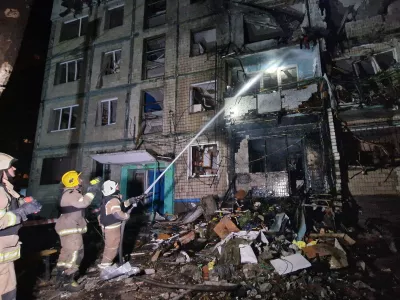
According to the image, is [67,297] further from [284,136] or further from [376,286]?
[284,136]

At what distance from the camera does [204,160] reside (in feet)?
40.5

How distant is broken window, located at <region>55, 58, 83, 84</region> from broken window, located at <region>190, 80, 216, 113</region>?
9.09m

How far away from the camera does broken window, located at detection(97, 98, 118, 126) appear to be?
14828 mm

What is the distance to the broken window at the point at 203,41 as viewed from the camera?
46.4 ft

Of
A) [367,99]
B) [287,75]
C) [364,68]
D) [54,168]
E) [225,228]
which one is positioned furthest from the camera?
[54,168]

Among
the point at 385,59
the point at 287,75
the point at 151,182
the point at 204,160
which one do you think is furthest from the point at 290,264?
the point at 385,59

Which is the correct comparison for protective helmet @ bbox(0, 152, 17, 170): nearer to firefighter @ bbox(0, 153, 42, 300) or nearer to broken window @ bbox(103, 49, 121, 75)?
firefighter @ bbox(0, 153, 42, 300)

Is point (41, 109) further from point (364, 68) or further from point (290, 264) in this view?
point (364, 68)

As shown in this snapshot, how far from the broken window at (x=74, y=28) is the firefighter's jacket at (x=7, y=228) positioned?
17.4 meters

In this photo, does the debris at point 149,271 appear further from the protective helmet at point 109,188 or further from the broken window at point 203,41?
the broken window at point 203,41

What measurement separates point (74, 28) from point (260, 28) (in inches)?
543

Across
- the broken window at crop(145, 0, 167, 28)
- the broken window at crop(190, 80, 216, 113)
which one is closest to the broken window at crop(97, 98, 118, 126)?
the broken window at crop(190, 80, 216, 113)

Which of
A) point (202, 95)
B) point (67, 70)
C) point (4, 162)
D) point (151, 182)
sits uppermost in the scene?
point (67, 70)

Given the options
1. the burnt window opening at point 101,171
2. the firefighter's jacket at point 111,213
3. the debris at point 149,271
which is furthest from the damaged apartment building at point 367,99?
the burnt window opening at point 101,171
